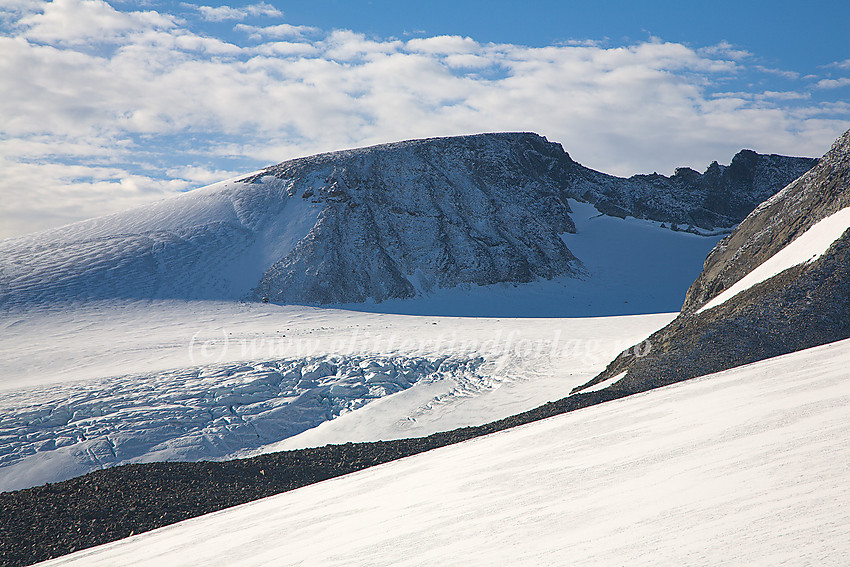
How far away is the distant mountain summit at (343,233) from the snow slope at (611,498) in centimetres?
2662

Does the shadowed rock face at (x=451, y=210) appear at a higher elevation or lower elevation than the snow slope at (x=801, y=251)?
higher

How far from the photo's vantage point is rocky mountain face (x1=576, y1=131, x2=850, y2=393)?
10.4m

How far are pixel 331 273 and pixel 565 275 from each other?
1604cm

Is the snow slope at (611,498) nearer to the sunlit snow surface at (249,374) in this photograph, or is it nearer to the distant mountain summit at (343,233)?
the sunlit snow surface at (249,374)

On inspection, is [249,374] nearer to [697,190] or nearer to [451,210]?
[451,210]

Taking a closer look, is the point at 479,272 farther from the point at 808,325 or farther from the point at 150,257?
the point at 808,325

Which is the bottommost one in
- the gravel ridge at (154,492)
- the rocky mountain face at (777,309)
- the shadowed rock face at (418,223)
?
the gravel ridge at (154,492)

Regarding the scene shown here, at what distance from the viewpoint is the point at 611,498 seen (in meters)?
4.59

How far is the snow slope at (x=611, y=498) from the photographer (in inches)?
141

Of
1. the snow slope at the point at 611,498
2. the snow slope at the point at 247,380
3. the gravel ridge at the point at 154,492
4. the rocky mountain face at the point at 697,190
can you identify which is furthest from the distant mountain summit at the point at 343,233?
the snow slope at the point at 611,498

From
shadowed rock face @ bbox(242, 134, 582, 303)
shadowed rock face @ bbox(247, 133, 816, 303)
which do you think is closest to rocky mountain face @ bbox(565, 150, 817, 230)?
shadowed rock face @ bbox(247, 133, 816, 303)

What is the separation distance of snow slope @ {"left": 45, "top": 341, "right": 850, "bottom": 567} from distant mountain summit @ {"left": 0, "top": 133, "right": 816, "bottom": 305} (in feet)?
87.3

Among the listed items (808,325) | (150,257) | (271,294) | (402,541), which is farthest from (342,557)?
(150,257)

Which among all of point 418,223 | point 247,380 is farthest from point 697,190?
point 247,380
